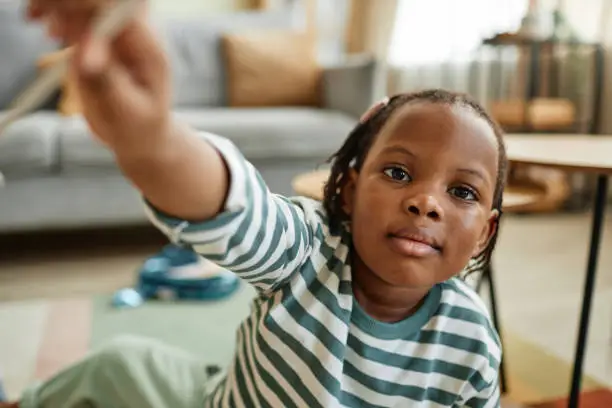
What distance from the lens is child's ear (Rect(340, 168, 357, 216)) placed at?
67 centimetres

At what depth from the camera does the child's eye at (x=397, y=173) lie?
600 mm

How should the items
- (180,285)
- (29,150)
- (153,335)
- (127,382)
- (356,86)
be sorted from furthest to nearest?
(356,86) < (29,150) < (180,285) < (153,335) < (127,382)

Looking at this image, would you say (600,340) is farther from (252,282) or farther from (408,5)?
(408,5)

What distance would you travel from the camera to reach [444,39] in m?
3.15

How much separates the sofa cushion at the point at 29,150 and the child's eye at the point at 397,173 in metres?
1.50

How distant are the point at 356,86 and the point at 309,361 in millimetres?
1775

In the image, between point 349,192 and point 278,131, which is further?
point 278,131

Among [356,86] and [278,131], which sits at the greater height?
[356,86]

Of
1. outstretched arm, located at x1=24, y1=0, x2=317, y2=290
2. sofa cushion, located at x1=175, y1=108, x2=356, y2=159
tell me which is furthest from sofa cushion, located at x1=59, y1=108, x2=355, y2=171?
outstretched arm, located at x1=24, y1=0, x2=317, y2=290

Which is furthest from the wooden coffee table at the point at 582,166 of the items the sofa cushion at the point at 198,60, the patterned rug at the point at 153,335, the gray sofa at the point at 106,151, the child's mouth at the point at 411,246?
the sofa cushion at the point at 198,60

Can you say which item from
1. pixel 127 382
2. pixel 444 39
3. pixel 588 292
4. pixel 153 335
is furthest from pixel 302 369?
pixel 444 39

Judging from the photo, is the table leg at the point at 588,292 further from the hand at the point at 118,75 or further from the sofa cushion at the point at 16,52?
the sofa cushion at the point at 16,52

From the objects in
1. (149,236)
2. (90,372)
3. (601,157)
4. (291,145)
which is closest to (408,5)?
(291,145)

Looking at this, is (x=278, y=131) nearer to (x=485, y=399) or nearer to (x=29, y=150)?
(x=29, y=150)
